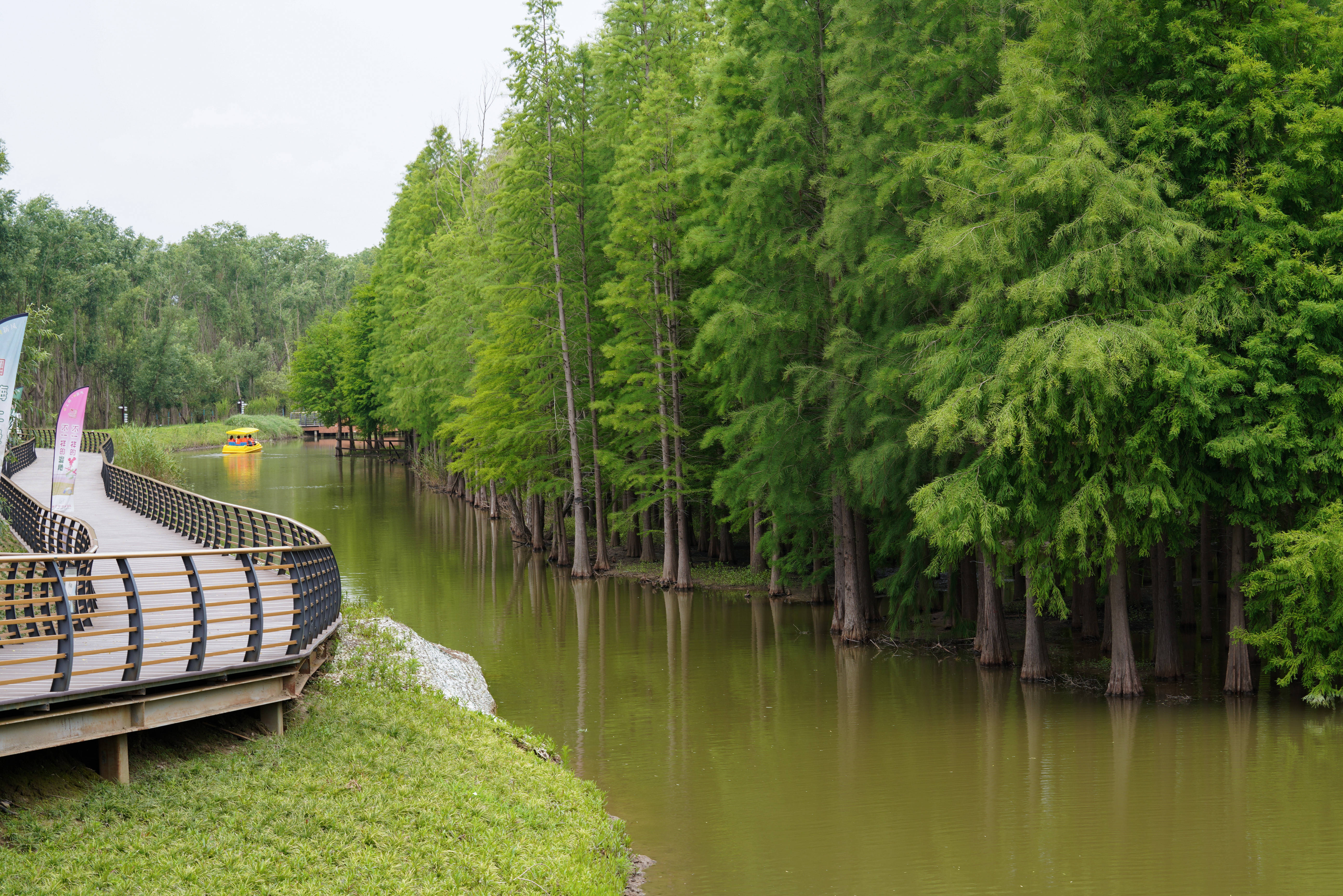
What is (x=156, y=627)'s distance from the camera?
8.42m

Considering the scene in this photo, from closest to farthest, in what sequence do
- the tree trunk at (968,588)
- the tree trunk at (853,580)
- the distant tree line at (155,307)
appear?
1. the tree trunk at (853,580)
2. the tree trunk at (968,588)
3. the distant tree line at (155,307)

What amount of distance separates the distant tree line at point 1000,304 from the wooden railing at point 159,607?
8844 millimetres

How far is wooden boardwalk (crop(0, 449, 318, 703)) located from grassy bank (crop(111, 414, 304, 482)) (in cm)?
2696

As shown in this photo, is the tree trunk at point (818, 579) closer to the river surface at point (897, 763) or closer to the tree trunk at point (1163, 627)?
the river surface at point (897, 763)

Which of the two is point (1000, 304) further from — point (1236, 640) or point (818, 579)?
point (818, 579)

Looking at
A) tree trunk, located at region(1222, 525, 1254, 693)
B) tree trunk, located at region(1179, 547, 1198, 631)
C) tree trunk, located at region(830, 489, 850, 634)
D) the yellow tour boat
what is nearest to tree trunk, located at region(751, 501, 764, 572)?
tree trunk, located at region(830, 489, 850, 634)

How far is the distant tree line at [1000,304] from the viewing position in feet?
48.8

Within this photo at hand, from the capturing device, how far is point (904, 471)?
750 inches

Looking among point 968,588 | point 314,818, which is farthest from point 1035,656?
point 314,818

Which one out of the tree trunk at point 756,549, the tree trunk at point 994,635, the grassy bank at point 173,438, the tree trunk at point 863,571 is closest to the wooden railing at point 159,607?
the tree trunk at point 863,571

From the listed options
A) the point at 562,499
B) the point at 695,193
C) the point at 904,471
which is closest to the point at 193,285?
the point at 562,499

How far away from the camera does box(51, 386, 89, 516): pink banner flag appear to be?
62.1 ft

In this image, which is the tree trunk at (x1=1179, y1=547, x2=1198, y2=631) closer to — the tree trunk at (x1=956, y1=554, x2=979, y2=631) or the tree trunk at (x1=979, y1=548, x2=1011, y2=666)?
the tree trunk at (x1=956, y1=554, x2=979, y2=631)

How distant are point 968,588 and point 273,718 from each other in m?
15.8
